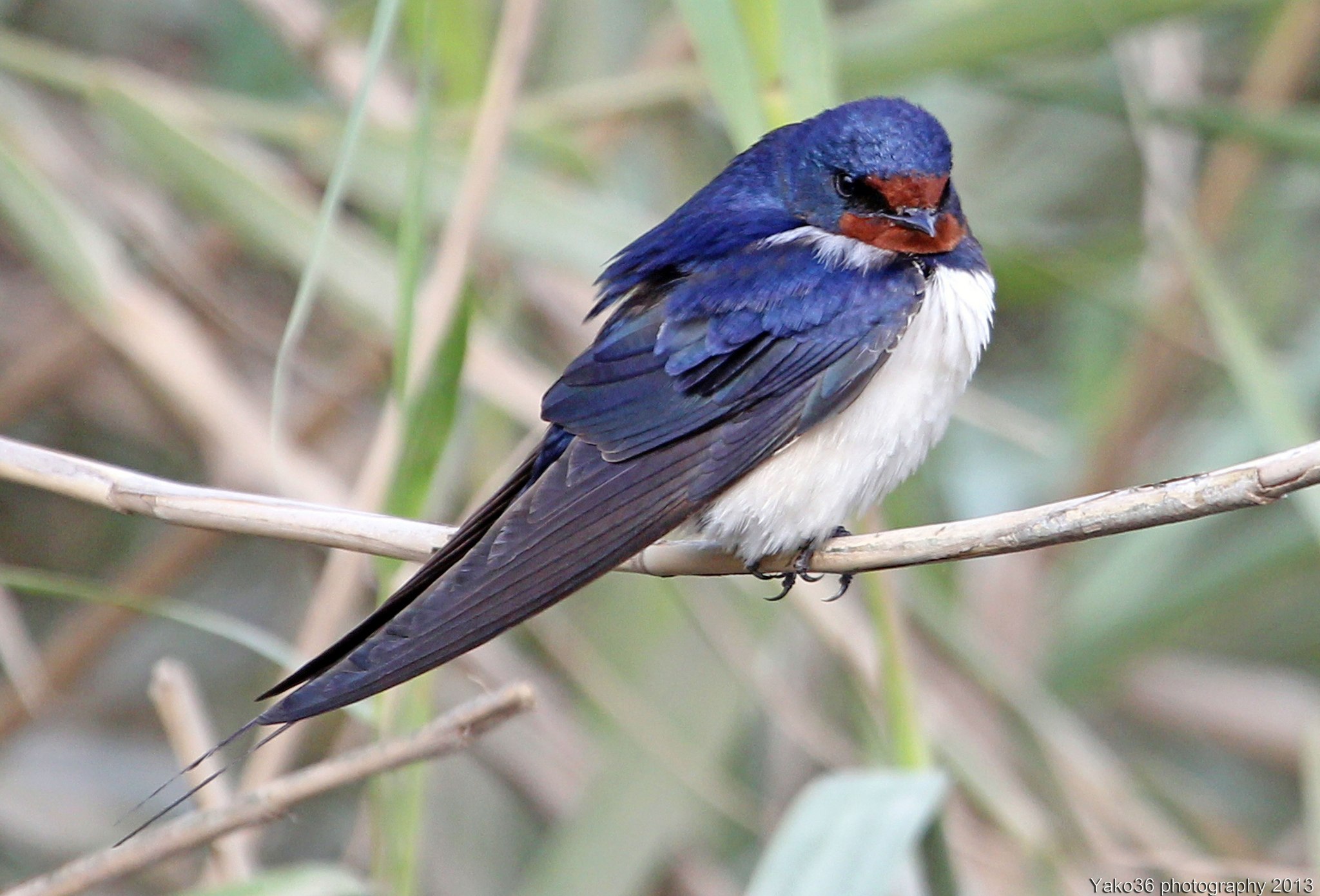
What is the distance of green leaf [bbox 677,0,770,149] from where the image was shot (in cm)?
114

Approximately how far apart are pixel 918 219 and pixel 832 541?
27 cm

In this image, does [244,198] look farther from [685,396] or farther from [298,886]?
[298,886]

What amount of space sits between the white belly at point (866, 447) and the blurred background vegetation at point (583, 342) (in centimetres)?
9

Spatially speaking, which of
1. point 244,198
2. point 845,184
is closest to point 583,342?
point 244,198

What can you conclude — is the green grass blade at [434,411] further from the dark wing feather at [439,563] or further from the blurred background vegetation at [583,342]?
the blurred background vegetation at [583,342]

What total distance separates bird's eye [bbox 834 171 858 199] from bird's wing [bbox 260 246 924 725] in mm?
65

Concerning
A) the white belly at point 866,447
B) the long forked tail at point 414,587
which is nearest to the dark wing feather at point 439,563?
the long forked tail at point 414,587

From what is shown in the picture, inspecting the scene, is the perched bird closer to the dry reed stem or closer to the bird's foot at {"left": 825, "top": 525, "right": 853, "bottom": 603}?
the bird's foot at {"left": 825, "top": 525, "right": 853, "bottom": 603}

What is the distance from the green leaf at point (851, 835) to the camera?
105 cm

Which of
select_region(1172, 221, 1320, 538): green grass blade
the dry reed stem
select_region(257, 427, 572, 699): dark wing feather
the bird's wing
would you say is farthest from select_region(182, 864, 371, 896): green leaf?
the dry reed stem

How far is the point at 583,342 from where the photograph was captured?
69.4 inches

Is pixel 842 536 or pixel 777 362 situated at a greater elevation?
pixel 777 362

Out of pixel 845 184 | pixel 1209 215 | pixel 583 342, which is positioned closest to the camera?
pixel 845 184

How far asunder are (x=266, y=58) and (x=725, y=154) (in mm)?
571
